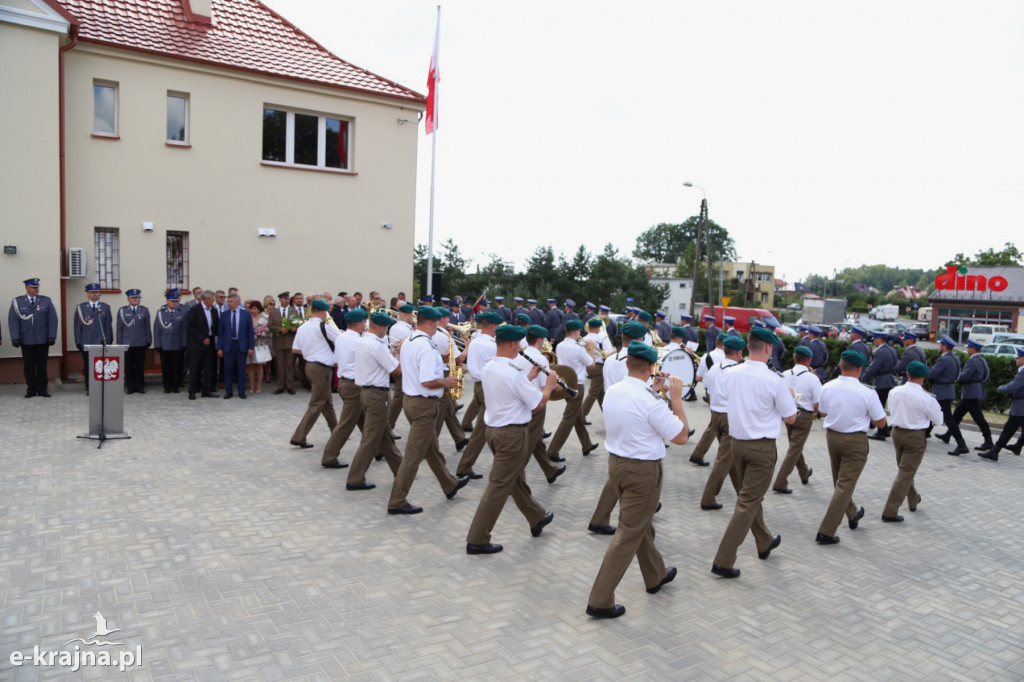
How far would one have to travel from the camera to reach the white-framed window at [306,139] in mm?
Result: 17047

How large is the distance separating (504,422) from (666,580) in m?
2.00

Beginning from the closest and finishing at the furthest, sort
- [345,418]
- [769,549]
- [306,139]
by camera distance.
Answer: [769,549] < [345,418] < [306,139]

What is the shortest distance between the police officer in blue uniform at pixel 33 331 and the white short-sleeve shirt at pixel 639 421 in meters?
12.2

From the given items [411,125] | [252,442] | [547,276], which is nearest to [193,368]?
[252,442]

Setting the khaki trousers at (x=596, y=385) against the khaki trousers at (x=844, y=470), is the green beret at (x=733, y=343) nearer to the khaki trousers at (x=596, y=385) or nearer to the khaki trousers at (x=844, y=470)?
the khaki trousers at (x=844, y=470)

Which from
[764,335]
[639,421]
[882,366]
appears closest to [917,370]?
[764,335]

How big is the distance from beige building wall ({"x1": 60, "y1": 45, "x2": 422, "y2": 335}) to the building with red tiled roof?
0.03 metres

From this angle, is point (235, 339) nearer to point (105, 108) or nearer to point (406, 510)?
point (105, 108)

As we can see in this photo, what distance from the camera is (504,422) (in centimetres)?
652

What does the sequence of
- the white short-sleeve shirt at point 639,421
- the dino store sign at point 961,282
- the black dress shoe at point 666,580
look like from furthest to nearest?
the dino store sign at point 961,282, the black dress shoe at point 666,580, the white short-sleeve shirt at point 639,421

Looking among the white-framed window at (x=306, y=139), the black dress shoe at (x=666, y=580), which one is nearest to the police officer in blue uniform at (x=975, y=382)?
the black dress shoe at (x=666, y=580)

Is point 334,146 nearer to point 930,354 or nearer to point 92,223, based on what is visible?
point 92,223

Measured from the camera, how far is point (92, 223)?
1490cm

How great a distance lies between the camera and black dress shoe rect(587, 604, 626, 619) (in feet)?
17.6
